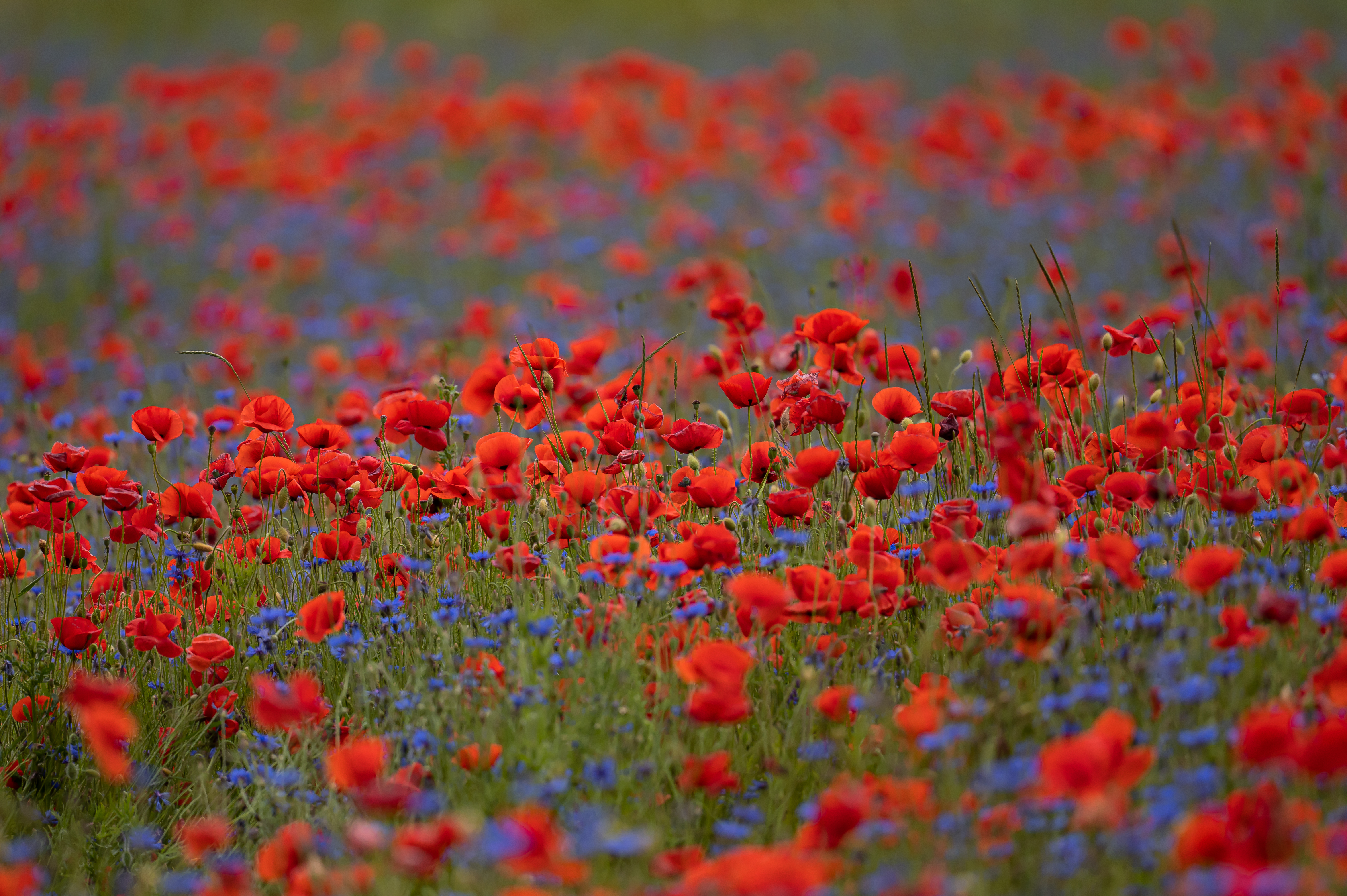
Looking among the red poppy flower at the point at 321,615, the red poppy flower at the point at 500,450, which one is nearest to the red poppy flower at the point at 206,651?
the red poppy flower at the point at 321,615

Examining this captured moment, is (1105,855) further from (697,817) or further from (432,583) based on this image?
(432,583)

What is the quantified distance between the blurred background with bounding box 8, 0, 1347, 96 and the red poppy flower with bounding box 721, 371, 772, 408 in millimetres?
8715

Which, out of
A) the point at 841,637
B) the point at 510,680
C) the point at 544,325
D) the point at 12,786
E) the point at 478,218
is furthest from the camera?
the point at 478,218

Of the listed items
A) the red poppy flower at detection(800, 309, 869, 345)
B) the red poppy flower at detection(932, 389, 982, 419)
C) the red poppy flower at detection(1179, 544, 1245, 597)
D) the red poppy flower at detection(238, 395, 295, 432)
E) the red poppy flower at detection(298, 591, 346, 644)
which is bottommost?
the red poppy flower at detection(298, 591, 346, 644)

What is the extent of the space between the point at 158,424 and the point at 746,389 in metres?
1.32

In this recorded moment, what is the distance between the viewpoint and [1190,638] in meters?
1.87

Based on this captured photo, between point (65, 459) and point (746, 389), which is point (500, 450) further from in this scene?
point (65, 459)

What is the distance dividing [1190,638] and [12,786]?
7.28 ft

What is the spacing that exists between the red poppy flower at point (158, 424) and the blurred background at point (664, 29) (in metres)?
9.17

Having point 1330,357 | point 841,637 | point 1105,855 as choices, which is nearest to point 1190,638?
point 1105,855

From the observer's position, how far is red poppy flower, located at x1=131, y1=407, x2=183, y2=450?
8.53ft

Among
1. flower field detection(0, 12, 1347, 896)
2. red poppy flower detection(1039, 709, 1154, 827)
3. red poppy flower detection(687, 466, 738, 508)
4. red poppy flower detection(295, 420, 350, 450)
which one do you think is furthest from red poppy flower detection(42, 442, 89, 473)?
red poppy flower detection(1039, 709, 1154, 827)

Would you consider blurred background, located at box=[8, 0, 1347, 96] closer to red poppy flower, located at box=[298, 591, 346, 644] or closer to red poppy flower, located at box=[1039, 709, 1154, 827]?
red poppy flower, located at box=[298, 591, 346, 644]

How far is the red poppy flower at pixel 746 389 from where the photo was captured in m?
2.62
